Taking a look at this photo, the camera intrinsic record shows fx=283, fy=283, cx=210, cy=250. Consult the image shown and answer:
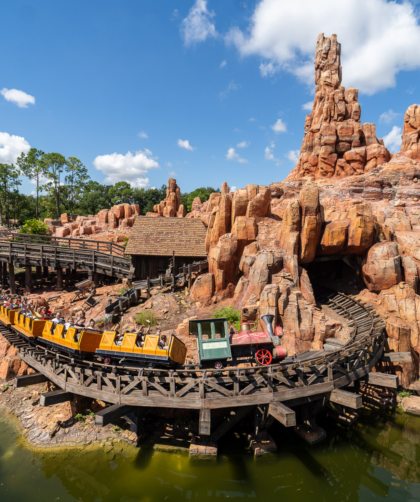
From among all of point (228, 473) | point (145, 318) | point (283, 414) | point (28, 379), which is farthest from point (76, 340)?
point (283, 414)

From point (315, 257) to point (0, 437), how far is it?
63.0ft

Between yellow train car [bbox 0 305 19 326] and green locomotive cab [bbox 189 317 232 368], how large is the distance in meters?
11.2

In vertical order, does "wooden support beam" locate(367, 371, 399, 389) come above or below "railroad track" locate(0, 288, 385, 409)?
below

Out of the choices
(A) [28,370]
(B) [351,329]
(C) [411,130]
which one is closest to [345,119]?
(C) [411,130]

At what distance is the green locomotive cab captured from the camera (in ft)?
32.3

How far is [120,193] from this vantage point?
6769 cm

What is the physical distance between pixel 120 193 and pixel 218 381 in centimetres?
6466

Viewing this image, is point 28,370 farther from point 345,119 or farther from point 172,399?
point 345,119

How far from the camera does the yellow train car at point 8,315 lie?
50.6ft

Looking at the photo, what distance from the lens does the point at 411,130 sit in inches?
1539

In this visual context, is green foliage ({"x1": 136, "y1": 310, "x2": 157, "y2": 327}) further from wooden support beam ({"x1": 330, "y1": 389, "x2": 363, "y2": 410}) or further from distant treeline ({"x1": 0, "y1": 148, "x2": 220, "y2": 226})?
distant treeline ({"x1": 0, "y1": 148, "x2": 220, "y2": 226})

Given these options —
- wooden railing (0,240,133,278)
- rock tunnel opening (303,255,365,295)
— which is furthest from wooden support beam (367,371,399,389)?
wooden railing (0,240,133,278)

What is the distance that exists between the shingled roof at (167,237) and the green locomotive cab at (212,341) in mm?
13222

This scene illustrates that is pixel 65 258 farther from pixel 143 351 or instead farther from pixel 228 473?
pixel 228 473
